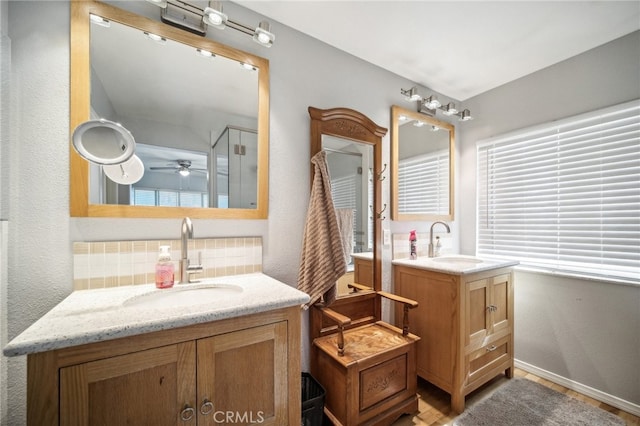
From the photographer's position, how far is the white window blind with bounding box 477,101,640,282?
5.69 ft

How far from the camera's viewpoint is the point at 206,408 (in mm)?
883

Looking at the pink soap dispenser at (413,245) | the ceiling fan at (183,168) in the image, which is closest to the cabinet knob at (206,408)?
the ceiling fan at (183,168)

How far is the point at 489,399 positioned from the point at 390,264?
1106mm

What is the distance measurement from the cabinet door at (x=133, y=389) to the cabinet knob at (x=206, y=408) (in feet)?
0.09

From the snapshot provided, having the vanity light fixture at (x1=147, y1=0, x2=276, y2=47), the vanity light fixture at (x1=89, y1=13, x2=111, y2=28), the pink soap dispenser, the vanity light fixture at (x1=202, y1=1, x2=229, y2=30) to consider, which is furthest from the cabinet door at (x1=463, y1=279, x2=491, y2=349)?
the vanity light fixture at (x1=89, y1=13, x2=111, y2=28)

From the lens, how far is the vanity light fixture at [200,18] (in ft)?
4.07

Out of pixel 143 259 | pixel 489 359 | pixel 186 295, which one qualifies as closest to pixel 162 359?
pixel 186 295

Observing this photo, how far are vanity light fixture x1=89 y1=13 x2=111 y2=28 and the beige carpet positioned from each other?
2.87m

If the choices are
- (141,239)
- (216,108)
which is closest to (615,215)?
(216,108)

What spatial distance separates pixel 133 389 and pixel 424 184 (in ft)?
7.77

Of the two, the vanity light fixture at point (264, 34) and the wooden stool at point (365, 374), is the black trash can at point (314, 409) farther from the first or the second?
the vanity light fixture at point (264, 34)

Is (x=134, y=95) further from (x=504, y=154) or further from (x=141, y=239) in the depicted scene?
(x=504, y=154)

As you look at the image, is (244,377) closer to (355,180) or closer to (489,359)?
(355,180)

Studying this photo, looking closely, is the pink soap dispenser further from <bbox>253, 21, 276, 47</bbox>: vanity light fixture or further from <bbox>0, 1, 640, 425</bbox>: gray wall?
<bbox>253, 21, 276, 47</bbox>: vanity light fixture
